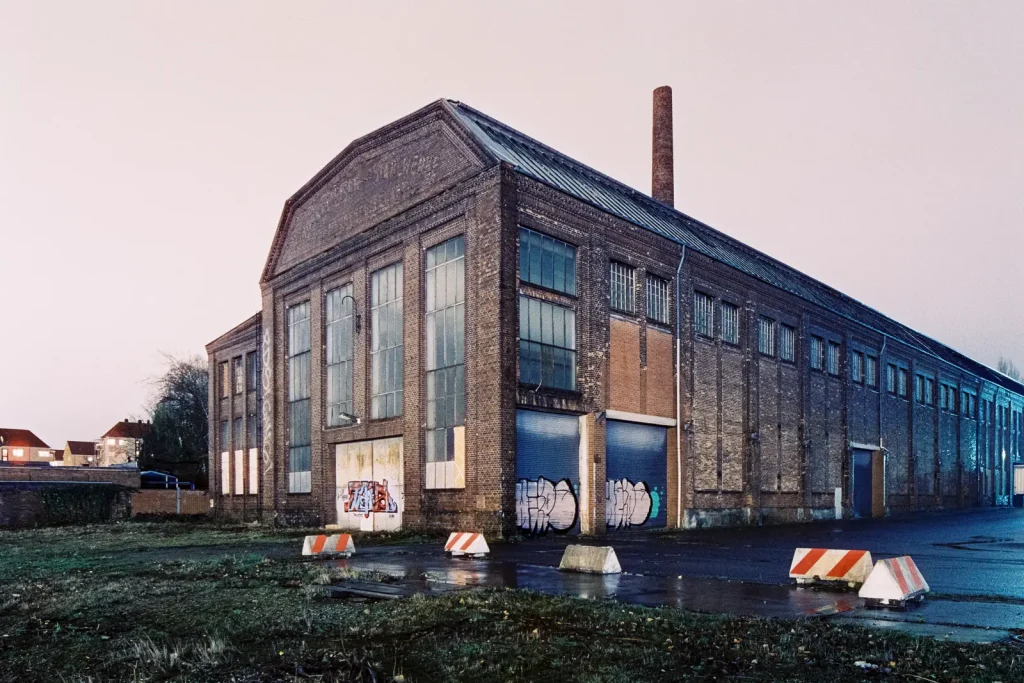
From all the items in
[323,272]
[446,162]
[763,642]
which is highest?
[446,162]

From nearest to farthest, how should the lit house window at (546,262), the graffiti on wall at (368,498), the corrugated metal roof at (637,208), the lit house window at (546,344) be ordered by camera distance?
the lit house window at (546,344) → the lit house window at (546,262) → the corrugated metal roof at (637,208) → the graffiti on wall at (368,498)

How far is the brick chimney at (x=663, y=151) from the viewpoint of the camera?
35.5 metres

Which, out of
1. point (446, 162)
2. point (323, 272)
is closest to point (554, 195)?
point (446, 162)

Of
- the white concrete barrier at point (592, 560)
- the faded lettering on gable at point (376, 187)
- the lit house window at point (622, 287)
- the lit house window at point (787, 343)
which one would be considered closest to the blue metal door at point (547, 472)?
the lit house window at point (622, 287)

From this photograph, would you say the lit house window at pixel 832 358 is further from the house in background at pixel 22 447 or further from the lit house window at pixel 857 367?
the house in background at pixel 22 447

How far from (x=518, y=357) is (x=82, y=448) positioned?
123 meters

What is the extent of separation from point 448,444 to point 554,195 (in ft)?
24.2

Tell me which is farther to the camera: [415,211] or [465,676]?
[415,211]

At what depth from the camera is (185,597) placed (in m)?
9.95

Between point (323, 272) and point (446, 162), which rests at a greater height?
point (446, 162)

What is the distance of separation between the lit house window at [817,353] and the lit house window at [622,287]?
45.5ft

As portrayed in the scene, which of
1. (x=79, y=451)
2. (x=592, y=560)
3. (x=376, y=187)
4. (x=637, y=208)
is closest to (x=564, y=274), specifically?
(x=637, y=208)

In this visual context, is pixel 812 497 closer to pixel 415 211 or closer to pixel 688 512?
pixel 688 512

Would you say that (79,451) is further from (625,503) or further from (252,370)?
(625,503)
